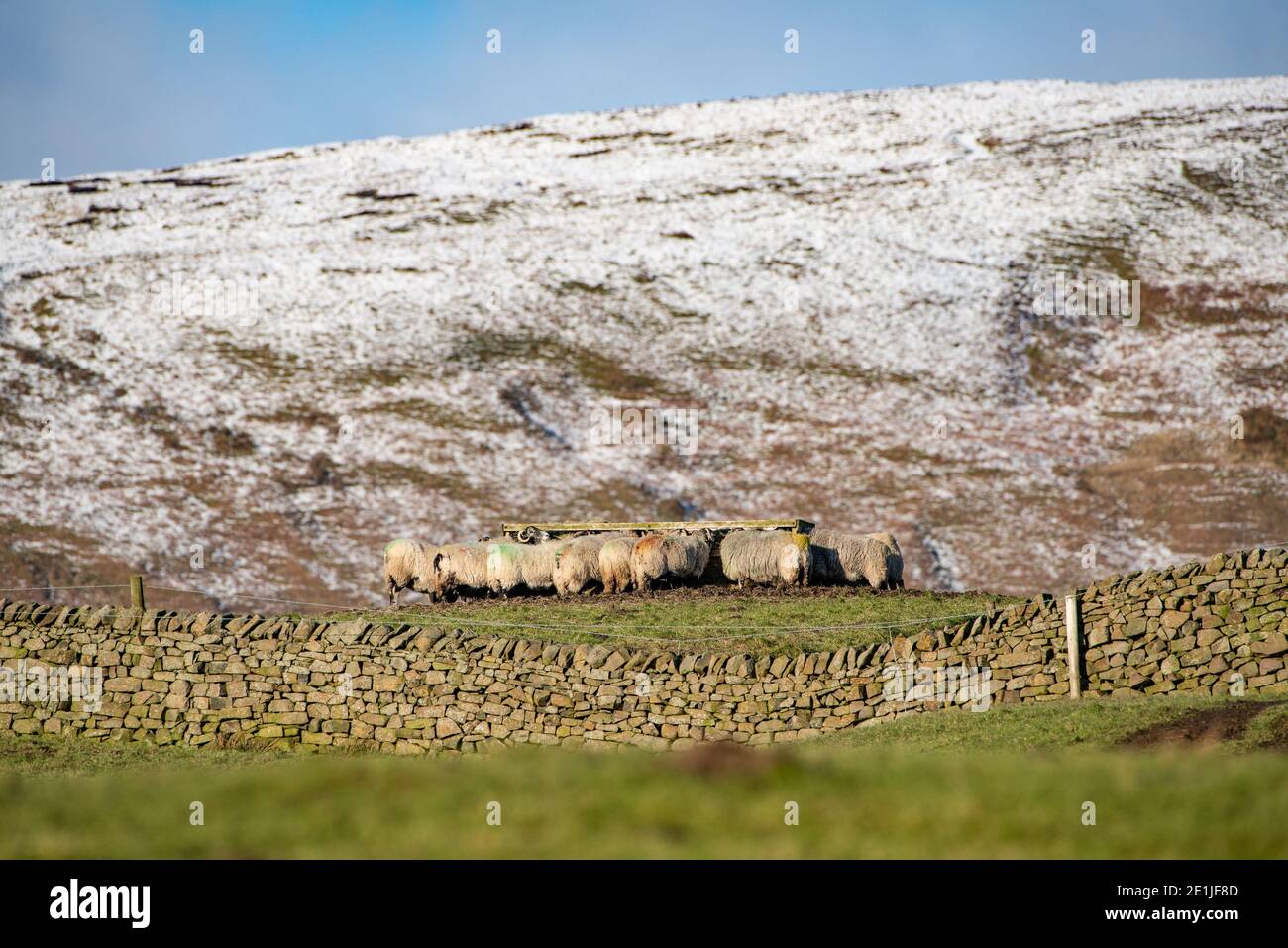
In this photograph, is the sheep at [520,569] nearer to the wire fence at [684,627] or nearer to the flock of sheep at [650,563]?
the flock of sheep at [650,563]

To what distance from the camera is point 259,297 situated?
77.5m

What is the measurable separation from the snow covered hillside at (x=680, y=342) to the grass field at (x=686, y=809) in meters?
38.3

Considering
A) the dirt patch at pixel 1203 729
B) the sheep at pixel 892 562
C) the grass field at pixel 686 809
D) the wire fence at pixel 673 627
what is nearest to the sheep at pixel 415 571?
the wire fence at pixel 673 627

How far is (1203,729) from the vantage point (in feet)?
56.8

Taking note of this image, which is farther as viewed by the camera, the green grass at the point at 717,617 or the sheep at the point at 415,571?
the sheep at the point at 415,571

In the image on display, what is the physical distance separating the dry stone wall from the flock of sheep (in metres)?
8.19

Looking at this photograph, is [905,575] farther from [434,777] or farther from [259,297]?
[259,297]

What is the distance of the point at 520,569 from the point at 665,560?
3546 millimetres

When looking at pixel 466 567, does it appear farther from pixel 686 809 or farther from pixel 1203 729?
→ pixel 686 809

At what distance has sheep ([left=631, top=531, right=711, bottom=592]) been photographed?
31.1 m

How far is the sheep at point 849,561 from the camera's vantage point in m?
31.9

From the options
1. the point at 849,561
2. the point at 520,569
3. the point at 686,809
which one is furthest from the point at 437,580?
the point at 686,809
